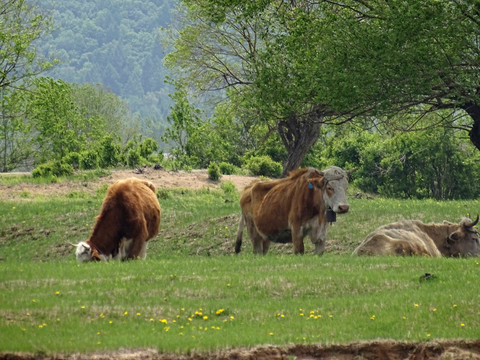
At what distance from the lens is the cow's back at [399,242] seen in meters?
19.5

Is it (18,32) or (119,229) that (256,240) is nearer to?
(119,229)

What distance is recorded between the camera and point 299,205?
2036cm

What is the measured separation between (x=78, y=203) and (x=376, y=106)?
45.5 ft

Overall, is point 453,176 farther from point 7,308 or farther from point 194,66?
point 7,308

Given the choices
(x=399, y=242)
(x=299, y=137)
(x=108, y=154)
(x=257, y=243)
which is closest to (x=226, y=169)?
(x=108, y=154)

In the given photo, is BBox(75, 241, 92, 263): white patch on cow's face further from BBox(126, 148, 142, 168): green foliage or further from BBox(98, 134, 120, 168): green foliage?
BBox(126, 148, 142, 168): green foliage

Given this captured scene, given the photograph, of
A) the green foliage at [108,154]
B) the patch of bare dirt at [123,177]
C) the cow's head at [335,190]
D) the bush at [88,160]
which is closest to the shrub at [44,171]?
the patch of bare dirt at [123,177]

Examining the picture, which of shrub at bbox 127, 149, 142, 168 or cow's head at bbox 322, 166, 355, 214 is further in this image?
shrub at bbox 127, 149, 142, 168

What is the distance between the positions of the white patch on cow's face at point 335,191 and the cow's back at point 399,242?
0.98 metres

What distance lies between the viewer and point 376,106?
84.2ft

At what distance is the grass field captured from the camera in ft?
39.9

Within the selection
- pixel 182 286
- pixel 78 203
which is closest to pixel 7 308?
pixel 182 286

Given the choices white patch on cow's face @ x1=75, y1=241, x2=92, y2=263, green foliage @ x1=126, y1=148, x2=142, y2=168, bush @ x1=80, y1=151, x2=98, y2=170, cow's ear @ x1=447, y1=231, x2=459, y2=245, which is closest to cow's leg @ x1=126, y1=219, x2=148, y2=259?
white patch on cow's face @ x1=75, y1=241, x2=92, y2=263

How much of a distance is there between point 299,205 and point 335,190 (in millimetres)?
1000
